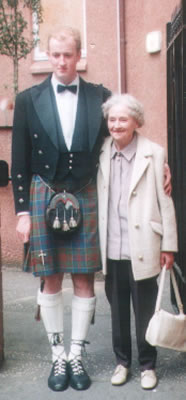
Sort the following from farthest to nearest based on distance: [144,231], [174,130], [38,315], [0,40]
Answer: [0,40] < [174,130] < [38,315] < [144,231]

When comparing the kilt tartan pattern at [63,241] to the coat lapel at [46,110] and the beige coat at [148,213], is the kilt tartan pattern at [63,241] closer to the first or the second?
the beige coat at [148,213]

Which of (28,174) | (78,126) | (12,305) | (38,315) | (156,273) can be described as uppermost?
(78,126)

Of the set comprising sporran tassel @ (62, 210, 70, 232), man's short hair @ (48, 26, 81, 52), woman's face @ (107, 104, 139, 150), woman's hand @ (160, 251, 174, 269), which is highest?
man's short hair @ (48, 26, 81, 52)

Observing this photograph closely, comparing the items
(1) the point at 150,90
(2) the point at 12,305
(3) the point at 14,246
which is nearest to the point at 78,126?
(2) the point at 12,305

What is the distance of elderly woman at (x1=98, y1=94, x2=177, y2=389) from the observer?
326 centimetres

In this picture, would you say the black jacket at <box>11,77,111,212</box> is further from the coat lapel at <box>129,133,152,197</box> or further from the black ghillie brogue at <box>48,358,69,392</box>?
the black ghillie brogue at <box>48,358,69,392</box>

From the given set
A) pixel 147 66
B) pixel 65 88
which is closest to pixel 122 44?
pixel 147 66

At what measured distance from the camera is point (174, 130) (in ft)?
13.9

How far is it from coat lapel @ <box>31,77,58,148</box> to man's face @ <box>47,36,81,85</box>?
0.13m

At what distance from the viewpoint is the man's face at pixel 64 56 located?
3.23 meters

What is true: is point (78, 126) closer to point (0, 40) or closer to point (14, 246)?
point (0, 40)

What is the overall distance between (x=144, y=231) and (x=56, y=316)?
2.50ft

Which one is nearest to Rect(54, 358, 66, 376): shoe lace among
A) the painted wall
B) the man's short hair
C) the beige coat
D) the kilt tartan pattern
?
the kilt tartan pattern

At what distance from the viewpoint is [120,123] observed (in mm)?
3246
